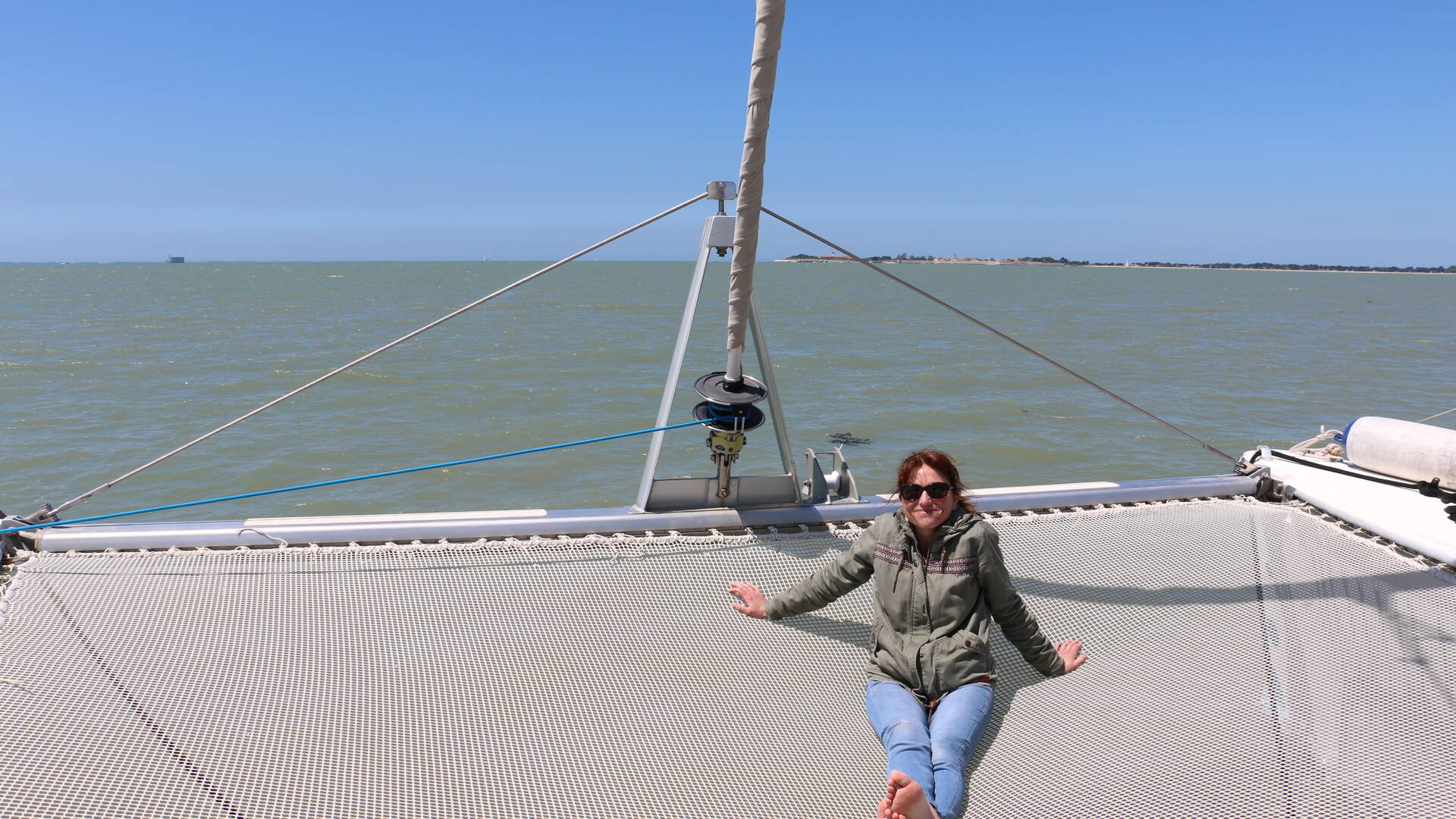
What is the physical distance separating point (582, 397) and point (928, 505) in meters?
14.4

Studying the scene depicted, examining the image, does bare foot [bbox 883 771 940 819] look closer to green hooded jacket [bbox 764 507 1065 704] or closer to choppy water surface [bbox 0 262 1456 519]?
Result: green hooded jacket [bbox 764 507 1065 704]

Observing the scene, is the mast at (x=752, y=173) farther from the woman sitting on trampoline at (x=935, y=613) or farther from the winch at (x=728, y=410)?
the woman sitting on trampoline at (x=935, y=613)

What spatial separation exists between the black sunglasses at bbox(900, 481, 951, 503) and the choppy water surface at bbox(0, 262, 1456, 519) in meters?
7.45

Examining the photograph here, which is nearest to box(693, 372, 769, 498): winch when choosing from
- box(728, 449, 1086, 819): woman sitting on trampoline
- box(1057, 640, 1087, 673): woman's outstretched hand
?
box(728, 449, 1086, 819): woman sitting on trampoline

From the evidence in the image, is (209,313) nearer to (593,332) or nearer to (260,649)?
(593,332)

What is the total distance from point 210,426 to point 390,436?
312 cm

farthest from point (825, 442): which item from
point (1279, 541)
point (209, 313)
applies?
point (209, 313)

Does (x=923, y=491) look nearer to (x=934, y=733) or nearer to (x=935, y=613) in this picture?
(x=935, y=613)

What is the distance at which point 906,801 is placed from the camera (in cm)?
230

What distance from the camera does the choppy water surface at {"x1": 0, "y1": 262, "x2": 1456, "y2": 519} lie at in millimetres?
11477

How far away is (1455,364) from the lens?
2348 centimetres

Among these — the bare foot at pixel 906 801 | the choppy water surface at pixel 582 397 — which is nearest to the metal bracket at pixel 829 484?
the bare foot at pixel 906 801

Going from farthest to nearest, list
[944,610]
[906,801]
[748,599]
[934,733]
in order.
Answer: [748,599] → [944,610] → [934,733] → [906,801]

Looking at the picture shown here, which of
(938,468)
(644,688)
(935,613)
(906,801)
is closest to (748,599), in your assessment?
(644,688)
